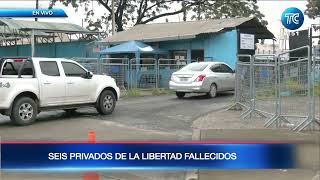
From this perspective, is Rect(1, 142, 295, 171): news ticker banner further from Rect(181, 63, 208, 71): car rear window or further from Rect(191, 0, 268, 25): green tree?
Rect(191, 0, 268, 25): green tree

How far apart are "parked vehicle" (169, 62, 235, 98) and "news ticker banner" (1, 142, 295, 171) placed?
568 inches

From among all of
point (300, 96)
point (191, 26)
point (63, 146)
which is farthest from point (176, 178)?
point (191, 26)

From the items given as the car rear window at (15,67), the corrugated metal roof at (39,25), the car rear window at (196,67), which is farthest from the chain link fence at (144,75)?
the corrugated metal roof at (39,25)

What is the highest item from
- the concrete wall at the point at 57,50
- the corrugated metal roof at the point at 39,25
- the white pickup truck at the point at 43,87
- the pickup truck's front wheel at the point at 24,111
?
the corrugated metal roof at the point at 39,25

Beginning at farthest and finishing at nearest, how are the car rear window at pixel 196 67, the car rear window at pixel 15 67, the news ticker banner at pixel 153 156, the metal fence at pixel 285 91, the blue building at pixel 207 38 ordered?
the blue building at pixel 207 38
the car rear window at pixel 196 67
the car rear window at pixel 15 67
the metal fence at pixel 285 91
the news ticker banner at pixel 153 156

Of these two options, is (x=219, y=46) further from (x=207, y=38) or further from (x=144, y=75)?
(x=144, y=75)

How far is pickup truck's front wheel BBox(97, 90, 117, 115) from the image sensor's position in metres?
14.5

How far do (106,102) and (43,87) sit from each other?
2330 millimetres

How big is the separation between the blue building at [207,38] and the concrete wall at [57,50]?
8627 mm

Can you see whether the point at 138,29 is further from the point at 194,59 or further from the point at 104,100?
the point at 104,100

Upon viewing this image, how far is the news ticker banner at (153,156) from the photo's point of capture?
533cm

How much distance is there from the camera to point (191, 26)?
2955 centimetres

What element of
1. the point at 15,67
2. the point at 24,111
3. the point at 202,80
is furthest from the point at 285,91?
the point at 202,80

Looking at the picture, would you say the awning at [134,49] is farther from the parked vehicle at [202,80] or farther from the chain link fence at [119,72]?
the parked vehicle at [202,80]
